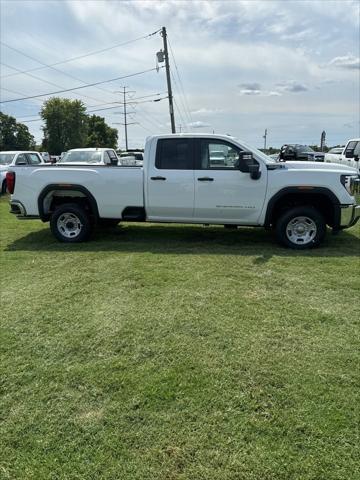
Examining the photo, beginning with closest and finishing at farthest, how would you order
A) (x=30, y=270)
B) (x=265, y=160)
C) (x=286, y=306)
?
(x=286, y=306), (x=30, y=270), (x=265, y=160)

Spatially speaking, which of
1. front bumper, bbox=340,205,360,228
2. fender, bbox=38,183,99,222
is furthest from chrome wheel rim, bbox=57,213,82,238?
front bumper, bbox=340,205,360,228

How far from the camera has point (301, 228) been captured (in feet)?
22.4

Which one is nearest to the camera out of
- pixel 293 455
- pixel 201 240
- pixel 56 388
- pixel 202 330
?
pixel 293 455

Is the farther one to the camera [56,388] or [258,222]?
[258,222]

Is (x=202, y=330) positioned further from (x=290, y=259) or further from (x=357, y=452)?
(x=290, y=259)

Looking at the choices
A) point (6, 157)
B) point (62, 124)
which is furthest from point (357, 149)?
point (62, 124)

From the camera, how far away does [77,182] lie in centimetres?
723

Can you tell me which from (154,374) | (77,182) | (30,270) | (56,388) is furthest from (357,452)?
(77,182)

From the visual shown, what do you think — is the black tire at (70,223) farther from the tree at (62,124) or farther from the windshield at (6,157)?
the tree at (62,124)

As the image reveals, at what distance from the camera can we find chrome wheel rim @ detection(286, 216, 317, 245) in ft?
22.3

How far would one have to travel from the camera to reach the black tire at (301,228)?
22.1 ft

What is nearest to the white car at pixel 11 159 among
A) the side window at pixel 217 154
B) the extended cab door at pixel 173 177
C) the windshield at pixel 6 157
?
the windshield at pixel 6 157

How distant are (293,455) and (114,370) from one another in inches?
57.0

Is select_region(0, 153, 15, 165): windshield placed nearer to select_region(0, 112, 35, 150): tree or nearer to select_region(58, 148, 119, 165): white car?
select_region(58, 148, 119, 165): white car
